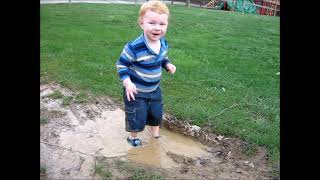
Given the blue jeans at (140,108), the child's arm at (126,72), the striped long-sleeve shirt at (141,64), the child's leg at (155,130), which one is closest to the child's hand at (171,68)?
the striped long-sleeve shirt at (141,64)

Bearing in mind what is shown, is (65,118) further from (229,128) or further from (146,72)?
(229,128)

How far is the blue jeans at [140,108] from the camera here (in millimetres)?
3906

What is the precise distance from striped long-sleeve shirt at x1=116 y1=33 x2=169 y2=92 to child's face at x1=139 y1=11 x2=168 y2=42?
10 cm

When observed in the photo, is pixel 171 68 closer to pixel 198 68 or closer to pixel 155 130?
pixel 155 130

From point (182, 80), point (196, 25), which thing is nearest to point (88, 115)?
point (182, 80)

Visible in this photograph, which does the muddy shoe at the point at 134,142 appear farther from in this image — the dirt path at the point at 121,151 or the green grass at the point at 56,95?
the green grass at the point at 56,95

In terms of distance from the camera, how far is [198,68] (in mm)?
6629

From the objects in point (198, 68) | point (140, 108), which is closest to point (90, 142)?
point (140, 108)

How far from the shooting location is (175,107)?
4836mm

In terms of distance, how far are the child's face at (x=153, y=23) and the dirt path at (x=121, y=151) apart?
0.97 metres

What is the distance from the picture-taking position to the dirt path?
345 centimetres

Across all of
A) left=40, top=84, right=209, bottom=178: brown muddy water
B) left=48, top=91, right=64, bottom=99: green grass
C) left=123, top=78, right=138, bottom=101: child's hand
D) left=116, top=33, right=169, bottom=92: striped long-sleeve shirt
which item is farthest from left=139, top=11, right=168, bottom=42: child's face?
left=48, top=91, right=64, bottom=99: green grass

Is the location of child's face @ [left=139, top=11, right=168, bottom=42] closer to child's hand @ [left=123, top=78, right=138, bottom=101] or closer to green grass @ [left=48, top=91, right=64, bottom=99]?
child's hand @ [left=123, top=78, right=138, bottom=101]

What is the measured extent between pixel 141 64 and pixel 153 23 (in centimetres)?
34
